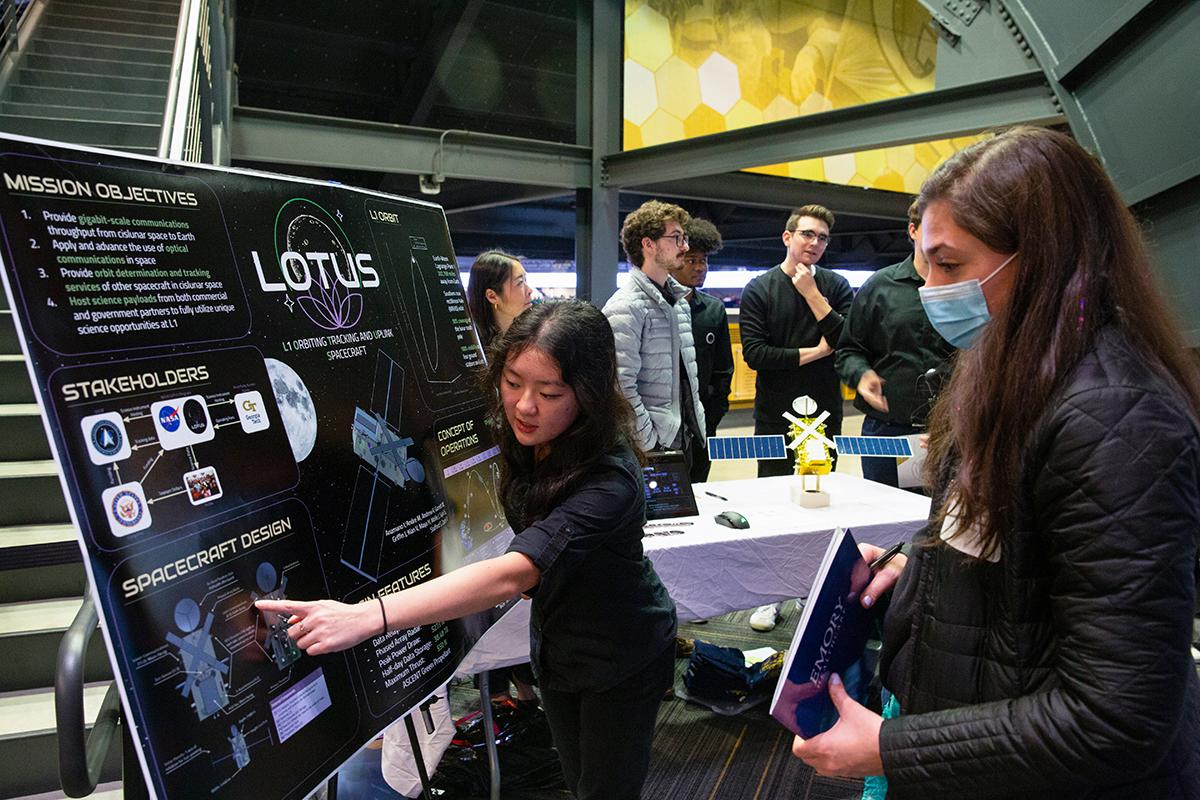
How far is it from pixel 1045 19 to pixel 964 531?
3.33m

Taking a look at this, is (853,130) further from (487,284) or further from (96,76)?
(96,76)

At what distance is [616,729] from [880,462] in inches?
95.0

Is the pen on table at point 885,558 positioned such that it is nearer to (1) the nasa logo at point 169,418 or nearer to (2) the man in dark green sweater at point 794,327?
(1) the nasa logo at point 169,418

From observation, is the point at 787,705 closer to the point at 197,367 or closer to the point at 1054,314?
the point at 1054,314

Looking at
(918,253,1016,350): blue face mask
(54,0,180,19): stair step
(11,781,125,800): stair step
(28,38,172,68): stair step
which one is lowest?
(11,781,125,800): stair step

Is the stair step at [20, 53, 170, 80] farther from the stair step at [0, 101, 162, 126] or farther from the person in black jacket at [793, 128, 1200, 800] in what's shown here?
the person in black jacket at [793, 128, 1200, 800]

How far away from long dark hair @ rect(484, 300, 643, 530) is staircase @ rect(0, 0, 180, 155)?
3492 mm

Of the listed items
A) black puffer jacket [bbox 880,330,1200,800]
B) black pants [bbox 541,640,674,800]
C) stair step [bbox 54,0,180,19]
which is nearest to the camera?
black puffer jacket [bbox 880,330,1200,800]

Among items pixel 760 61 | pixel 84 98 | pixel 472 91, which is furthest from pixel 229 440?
pixel 472 91

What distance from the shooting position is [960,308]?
38.5 inches

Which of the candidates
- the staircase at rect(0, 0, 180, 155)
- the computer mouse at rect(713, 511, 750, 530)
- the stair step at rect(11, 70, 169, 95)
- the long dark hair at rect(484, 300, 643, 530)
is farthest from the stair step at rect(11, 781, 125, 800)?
the stair step at rect(11, 70, 169, 95)

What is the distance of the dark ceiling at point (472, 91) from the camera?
7.19 meters

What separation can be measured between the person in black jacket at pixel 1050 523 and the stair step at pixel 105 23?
285 inches

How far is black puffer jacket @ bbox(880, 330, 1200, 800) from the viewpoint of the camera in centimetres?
73
